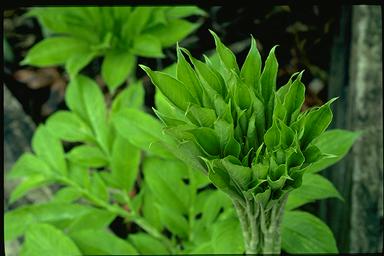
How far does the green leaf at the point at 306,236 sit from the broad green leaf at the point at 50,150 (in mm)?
580

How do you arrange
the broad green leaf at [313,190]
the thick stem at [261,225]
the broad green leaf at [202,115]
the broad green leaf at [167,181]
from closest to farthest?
the broad green leaf at [202,115] → the thick stem at [261,225] → the broad green leaf at [313,190] → the broad green leaf at [167,181]

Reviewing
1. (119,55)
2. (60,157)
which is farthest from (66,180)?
(119,55)

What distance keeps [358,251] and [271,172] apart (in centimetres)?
87

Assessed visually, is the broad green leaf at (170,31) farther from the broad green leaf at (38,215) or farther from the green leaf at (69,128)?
the broad green leaf at (38,215)

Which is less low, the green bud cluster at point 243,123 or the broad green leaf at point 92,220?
the green bud cluster at point 243,123

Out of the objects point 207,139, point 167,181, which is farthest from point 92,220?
point 207,139

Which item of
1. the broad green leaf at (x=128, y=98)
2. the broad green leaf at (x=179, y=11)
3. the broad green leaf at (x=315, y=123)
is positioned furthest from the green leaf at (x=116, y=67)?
the broad green leaf at (x=315, y=123)

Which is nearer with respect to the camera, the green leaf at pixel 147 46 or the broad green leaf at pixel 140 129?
the broad green leaf at pixel 140 129

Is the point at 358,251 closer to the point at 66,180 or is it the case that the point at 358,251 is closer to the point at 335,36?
the point at 335,36

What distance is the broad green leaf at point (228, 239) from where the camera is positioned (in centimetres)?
106

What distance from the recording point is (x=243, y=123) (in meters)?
0.81

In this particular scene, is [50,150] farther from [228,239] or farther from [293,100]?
[293,100]

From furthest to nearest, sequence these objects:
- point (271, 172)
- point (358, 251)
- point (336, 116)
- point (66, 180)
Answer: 1. point (336, 116)
2. point (358, 251)
3. point (66, 180)
4. point (271, 172)

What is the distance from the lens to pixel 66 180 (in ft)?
4.81
